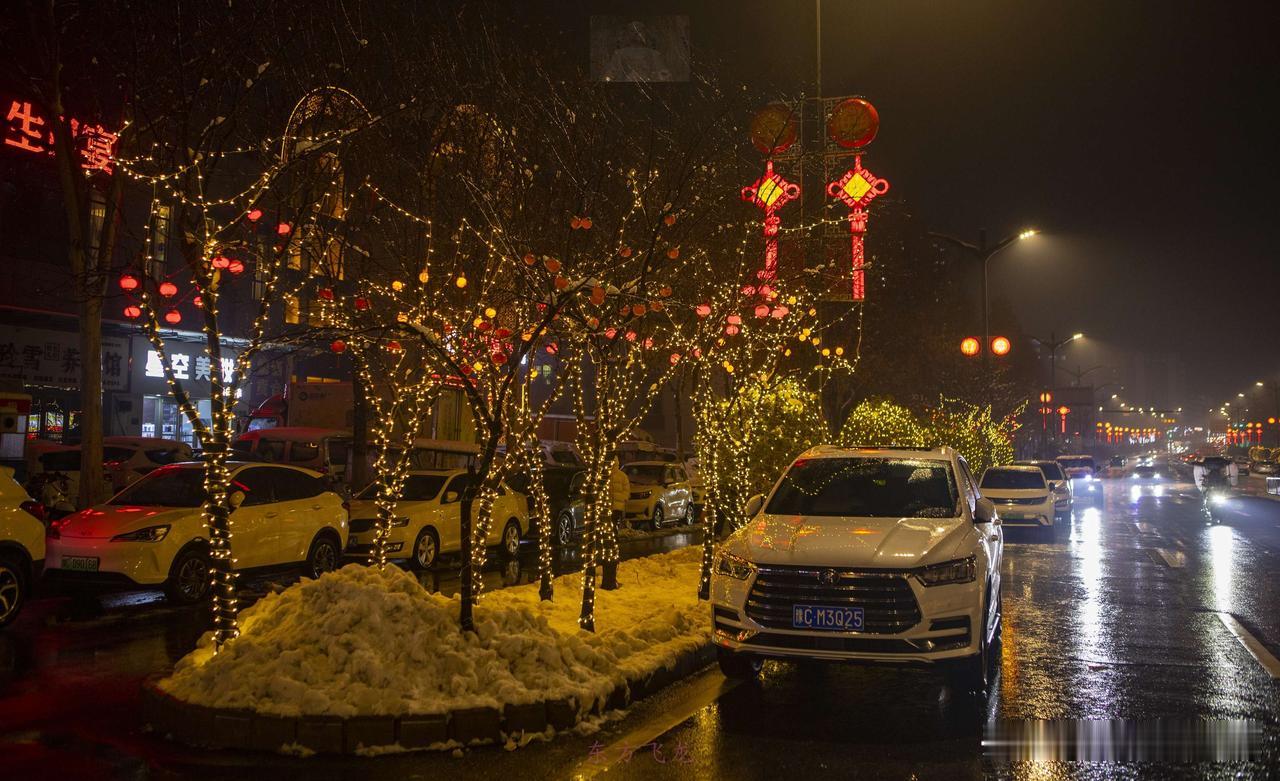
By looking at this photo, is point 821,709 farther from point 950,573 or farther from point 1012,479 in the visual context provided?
point 1012,479

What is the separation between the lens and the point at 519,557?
62.4ft

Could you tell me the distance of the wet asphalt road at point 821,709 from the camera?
601 cm

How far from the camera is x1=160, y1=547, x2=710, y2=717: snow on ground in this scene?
650cm

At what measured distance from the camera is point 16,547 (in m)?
10.4

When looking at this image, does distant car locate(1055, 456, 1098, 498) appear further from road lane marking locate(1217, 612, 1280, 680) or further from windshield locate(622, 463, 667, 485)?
road lane marking locate(1217, 612, 1280, 680)

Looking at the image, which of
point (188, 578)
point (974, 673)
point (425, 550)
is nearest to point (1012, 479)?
point (425, 550)

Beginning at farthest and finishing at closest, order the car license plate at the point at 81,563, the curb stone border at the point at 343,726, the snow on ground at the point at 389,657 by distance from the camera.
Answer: the car license plate at the point at 81,563
the snow on ground at the point at 389,657
the curb stone border at the point at 343,726

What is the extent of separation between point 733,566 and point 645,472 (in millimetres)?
18934

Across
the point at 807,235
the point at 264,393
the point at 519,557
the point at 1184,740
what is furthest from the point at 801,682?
the point at 264,393

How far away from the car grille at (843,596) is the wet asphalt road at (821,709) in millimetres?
660

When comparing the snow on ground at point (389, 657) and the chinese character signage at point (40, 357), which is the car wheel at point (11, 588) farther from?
→ the chinese character signage at point (40, 357)

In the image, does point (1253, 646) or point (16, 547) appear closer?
point (1253, 646)

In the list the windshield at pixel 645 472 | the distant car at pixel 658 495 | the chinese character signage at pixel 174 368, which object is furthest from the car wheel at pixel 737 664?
the chinese character signage at pixel 174 368

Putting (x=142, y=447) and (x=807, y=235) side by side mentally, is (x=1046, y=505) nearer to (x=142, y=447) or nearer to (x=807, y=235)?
(x=807, y=235)
